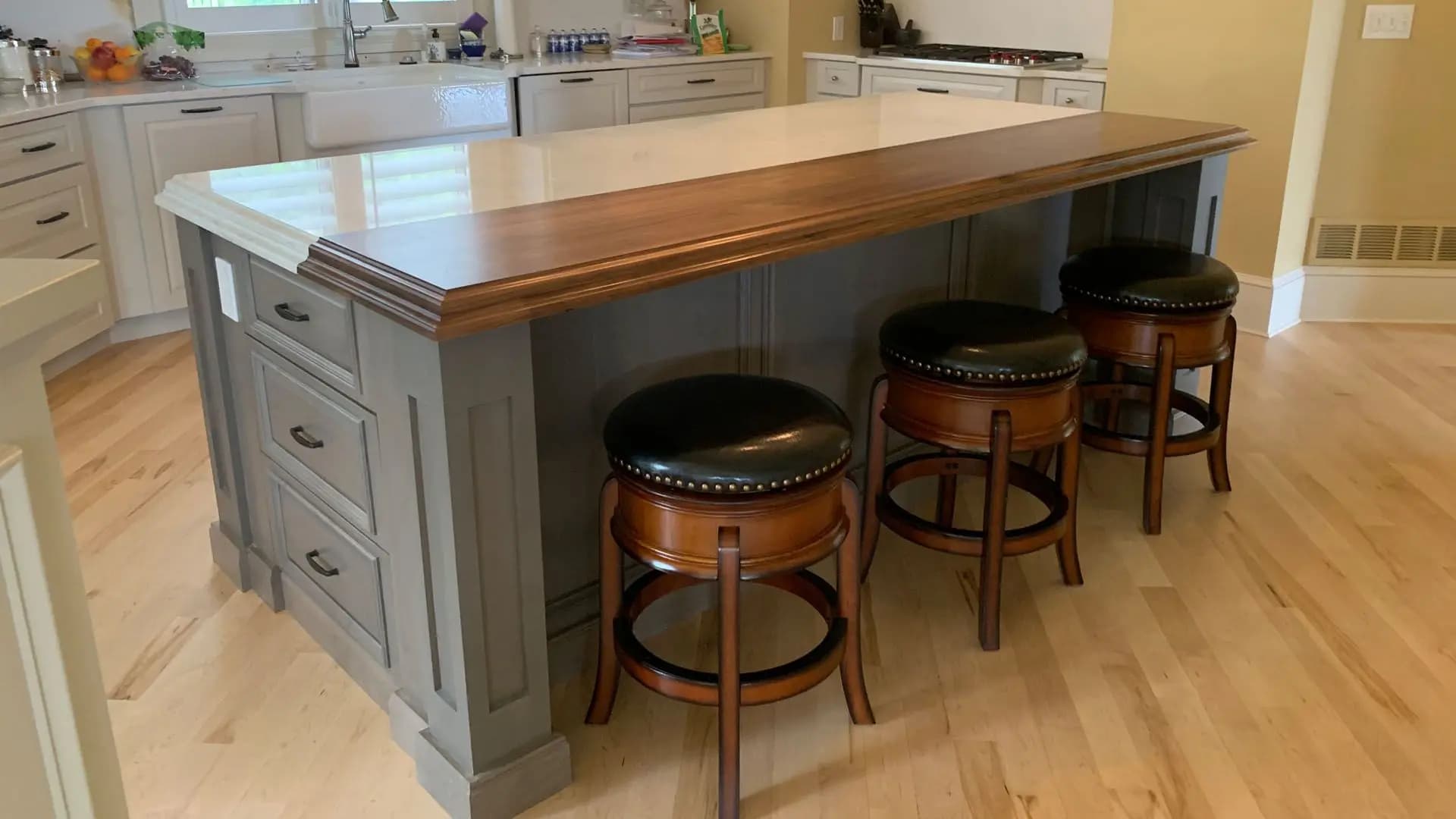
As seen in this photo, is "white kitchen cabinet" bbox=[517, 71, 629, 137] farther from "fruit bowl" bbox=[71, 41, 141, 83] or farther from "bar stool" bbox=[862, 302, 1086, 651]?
"bar stool" bbox=[862, 302, 1086, 651]

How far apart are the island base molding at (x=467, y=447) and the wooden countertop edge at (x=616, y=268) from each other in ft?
0.25

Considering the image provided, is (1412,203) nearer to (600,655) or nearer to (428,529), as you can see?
(600,655)

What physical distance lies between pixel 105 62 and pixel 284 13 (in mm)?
783

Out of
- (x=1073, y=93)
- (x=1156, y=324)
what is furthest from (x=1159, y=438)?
(x=1073, y=93)

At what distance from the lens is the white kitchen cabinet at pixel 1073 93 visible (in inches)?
168

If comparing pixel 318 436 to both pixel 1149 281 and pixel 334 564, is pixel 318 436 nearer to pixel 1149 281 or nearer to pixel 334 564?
pixel 334 564

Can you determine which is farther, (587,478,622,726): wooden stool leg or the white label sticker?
the white label sticker

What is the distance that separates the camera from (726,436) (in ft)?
5.44

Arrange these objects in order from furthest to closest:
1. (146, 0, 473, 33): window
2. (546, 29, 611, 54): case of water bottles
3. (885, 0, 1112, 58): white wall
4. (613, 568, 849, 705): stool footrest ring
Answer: (546, 29, 611, 54): case of water bottles < (885, 0, 1112, 58): white wall < (146, 0, 473, 33): window < (613, 568, 849, 705): stool footrest ring

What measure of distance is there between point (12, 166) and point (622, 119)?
2.45m

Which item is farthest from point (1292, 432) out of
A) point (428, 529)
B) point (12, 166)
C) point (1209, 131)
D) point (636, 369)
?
point (12, 166)

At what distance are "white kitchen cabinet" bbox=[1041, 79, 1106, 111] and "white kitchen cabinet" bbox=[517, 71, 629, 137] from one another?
72.3 inches

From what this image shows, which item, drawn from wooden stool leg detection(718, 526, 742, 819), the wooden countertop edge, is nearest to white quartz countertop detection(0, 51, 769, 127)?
the wooden countertop edge

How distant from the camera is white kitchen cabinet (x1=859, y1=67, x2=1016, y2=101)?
177 inches
